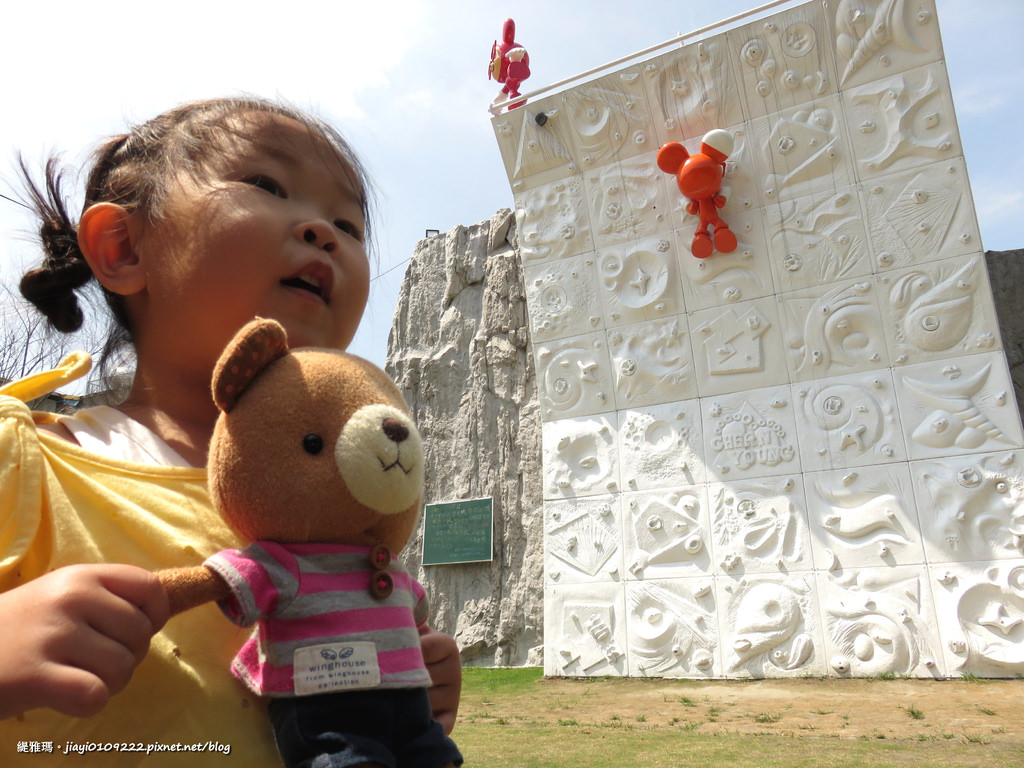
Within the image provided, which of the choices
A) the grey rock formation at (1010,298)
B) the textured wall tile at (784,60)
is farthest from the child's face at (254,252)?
the grey rock formation at (1010,298)

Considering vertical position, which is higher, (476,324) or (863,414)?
(476,324)

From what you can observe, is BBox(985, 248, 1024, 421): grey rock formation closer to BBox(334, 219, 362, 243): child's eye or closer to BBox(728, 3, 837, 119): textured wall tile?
BBox(728, 3, 837, 119): textured wall tile

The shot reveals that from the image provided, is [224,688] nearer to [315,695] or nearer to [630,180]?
[315,695]

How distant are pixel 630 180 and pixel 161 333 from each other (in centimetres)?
432

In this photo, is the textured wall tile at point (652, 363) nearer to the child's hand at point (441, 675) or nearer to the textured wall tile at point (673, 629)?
the textured wall tile at point (673, 629)

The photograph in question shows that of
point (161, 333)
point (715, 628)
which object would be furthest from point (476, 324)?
point (161, 333)

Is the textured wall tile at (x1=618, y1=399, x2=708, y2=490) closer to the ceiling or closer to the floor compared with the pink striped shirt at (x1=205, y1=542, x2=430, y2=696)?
closer to the ceiling

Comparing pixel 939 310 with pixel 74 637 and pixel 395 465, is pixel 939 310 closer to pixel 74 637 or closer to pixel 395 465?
pixel 395 465

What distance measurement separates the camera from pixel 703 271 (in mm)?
4484

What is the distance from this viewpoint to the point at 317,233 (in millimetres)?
794

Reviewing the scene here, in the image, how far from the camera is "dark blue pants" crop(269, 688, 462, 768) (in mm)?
567

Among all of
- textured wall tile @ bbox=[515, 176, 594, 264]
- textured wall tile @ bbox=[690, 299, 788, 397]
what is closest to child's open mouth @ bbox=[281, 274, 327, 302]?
textured wall tile @ bbox=[690, 299, 788, 397]

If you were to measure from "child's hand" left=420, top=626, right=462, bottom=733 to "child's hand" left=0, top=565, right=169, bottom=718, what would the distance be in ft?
1.01

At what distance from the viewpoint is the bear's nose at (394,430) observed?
0.65 metres
